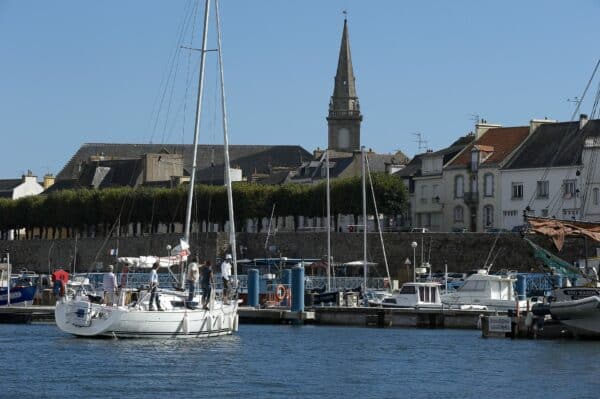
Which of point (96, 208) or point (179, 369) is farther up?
point (96, 208)

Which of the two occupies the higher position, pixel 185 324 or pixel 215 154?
pixel 215 154

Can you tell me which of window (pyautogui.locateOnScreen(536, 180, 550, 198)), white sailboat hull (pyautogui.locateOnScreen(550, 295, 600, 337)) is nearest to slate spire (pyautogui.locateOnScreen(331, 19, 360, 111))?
window (pyautogui.locateOnScreen(536, 180, 550, 198))

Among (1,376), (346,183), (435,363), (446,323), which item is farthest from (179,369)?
(346,183)

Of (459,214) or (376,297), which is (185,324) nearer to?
(376,297)

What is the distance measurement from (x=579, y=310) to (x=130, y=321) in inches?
516

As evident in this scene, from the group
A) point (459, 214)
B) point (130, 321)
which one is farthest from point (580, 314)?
point (459, 214)

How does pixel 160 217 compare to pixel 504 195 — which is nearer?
pixel 504 195

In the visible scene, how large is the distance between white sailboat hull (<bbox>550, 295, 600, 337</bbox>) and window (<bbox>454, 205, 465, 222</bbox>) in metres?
51.7

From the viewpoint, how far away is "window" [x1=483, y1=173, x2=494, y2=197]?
314ft

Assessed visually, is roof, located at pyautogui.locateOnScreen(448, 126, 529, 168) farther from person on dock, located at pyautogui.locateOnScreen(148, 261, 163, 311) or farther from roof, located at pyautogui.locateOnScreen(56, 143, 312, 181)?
person on dock, located at pyautogui.locateOnScreen(148, 261, 163, 311)

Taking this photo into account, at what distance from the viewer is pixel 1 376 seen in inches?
1485

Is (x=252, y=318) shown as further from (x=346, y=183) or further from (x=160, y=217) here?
(x=160, y=217)

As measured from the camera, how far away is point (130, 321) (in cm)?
4462

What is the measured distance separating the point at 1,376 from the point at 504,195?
59649 millimetres
